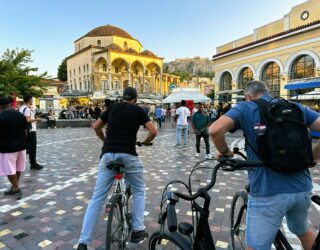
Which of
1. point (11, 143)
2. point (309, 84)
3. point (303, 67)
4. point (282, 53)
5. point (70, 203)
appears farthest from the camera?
point (282, 53)

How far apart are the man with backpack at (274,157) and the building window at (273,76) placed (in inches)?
1084

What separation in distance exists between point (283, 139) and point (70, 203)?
13.5ft

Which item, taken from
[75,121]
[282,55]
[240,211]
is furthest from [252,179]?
[282,55]

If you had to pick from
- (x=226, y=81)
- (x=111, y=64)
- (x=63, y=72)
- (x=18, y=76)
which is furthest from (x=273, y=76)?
(x=63, y=72)

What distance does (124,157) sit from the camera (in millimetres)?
3176

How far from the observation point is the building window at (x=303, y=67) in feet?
78.1

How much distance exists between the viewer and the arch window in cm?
3405

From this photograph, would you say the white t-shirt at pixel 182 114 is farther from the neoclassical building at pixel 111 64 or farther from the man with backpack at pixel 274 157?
the neoclassical building at pixel 111 64

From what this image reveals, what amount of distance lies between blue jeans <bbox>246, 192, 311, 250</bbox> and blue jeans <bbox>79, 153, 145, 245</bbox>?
5.28 ft

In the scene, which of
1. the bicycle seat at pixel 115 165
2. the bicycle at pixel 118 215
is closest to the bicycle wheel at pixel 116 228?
the bicycle at pixel 118 215

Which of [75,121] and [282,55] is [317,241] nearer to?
[75,121]

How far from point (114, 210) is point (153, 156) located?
6.42m

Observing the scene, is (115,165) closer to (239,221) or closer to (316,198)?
(239,221)

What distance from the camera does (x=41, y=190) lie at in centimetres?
557
